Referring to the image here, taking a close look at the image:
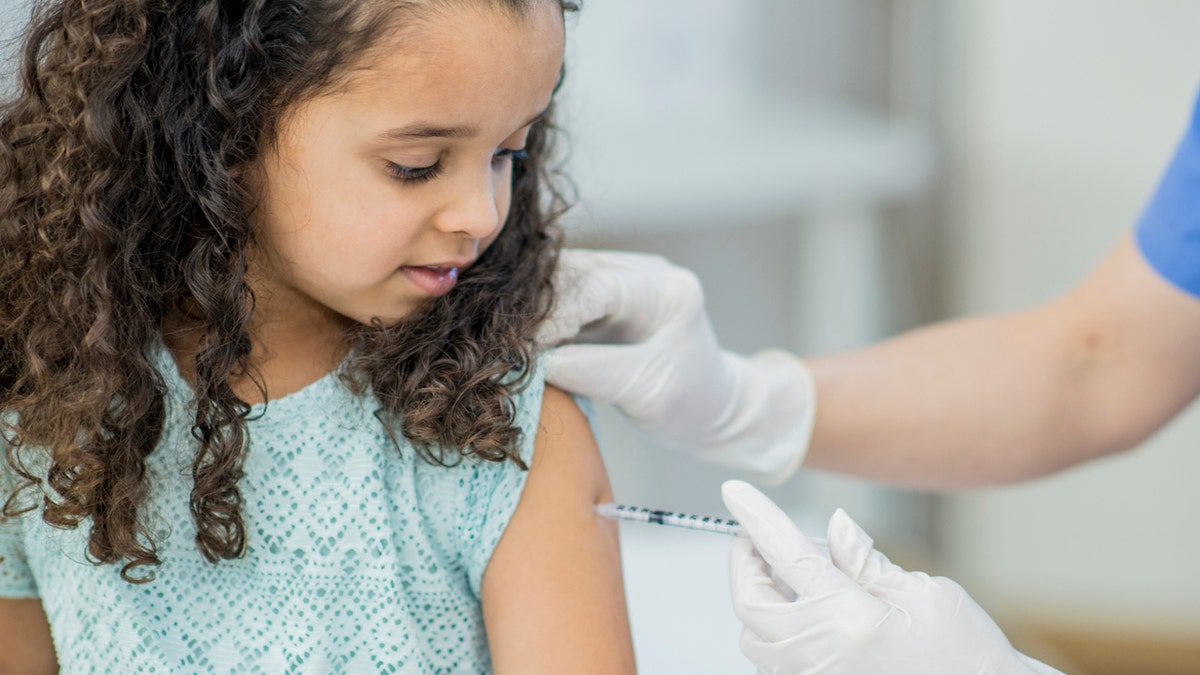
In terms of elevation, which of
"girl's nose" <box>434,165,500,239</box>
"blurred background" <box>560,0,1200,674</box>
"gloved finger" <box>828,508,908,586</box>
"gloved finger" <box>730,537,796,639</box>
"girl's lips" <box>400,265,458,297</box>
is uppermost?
"girl's nose" <box>434,165,500,239</box>

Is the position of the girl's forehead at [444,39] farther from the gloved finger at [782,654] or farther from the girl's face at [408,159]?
the gloved finger at [782,654]

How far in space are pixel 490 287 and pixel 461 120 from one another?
0.64 ft

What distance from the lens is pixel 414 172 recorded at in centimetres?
93

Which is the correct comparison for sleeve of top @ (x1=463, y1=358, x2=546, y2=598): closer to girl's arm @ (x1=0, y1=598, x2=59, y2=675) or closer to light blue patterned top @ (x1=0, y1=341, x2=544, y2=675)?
light blue patterned top @ (x1=0, y1=341, x2=544, y2=675)

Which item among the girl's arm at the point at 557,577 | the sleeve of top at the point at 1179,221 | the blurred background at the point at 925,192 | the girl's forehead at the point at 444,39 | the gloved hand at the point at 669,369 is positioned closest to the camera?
the girl's forehead at the point at 444,39

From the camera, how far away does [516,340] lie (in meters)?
1.02

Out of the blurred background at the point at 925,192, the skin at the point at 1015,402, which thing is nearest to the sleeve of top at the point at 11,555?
the skin at the point at 1015,402

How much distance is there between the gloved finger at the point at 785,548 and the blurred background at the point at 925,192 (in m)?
1.57

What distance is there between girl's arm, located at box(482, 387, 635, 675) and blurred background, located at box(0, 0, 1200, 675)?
57.0 inches

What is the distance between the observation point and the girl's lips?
0.99 metres

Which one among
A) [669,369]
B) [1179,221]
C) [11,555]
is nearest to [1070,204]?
[1179,221]

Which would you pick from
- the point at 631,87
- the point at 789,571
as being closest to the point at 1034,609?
the point at 631,87

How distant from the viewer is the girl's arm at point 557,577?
3.23 feet

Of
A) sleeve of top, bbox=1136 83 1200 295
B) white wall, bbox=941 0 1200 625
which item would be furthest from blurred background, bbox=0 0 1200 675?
sleeve of top, bbox=1136 83 1200 295
